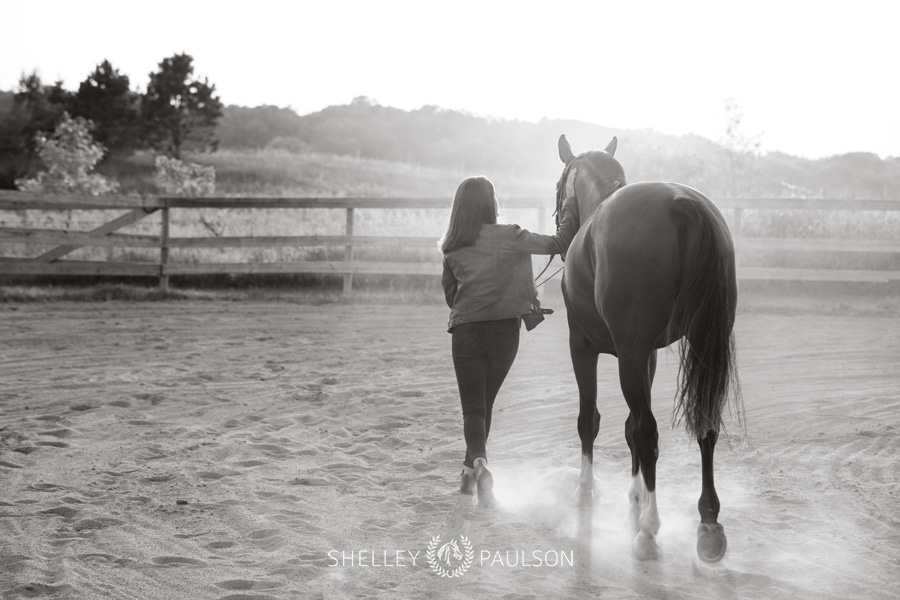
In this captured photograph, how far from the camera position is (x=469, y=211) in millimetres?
4324

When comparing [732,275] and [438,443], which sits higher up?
[732,275]

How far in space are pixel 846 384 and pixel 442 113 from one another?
79191 mm

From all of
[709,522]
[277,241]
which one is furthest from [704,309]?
[277,241]

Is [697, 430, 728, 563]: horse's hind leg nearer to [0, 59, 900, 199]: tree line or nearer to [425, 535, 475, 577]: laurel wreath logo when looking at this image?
[425, 535, 475, 577]: laurel wreath logo

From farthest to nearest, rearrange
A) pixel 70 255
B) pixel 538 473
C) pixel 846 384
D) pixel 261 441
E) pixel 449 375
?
1. pixel 70 255
2. pixel 449 375
3. pixel 846 384
4. pixel 261 441
5. pixel 538 473

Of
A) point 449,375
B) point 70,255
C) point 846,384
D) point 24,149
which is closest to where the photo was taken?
point 846,384

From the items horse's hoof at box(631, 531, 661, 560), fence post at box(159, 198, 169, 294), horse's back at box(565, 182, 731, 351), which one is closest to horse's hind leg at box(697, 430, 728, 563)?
horse's hoof at box(631, 531, 661, 560)

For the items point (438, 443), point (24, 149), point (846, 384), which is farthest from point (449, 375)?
point (24, 149)

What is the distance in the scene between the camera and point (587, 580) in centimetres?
305

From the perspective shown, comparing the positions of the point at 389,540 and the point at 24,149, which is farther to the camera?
the point at 24,149

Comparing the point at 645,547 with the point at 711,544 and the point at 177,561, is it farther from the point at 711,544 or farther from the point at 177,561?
the point at 177,561

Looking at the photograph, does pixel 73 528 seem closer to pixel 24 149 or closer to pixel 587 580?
pixel 587 580

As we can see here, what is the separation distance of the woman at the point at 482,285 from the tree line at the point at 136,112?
50.1 m

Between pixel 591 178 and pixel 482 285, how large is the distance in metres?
0.89
